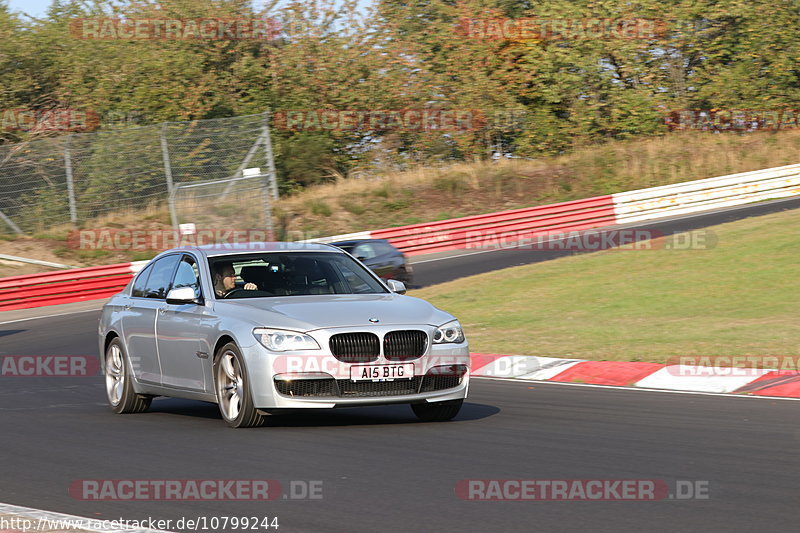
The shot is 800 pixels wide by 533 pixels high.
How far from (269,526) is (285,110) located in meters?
40.0

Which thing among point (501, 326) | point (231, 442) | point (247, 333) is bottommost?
point (501, 326)

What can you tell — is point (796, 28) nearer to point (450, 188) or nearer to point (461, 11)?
point (461, 11)

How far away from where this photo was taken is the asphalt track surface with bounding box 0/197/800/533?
19.2ft

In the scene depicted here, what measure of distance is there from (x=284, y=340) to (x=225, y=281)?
1336 millimetres

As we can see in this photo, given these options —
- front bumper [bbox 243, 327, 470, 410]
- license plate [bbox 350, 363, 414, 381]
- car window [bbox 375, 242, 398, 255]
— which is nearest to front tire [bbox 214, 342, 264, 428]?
front bumper [bbox 243, 327, 470, 410]

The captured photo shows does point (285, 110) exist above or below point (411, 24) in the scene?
below

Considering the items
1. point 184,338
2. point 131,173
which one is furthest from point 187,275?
point 131,173

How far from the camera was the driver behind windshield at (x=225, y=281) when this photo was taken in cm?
977

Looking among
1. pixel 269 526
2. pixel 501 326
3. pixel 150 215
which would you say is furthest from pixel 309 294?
pixel 150 215

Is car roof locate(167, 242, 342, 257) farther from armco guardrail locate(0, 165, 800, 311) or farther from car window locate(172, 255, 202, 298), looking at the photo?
armco guardrail locate(0, 165, 800, 311)

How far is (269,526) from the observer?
571 centimetres

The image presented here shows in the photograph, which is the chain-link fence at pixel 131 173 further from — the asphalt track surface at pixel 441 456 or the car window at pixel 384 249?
the asphalt track surface at pixel 441 456

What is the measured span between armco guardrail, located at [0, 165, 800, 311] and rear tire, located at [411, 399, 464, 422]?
61.0ft

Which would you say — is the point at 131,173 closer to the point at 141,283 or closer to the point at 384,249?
the point at 384,249
